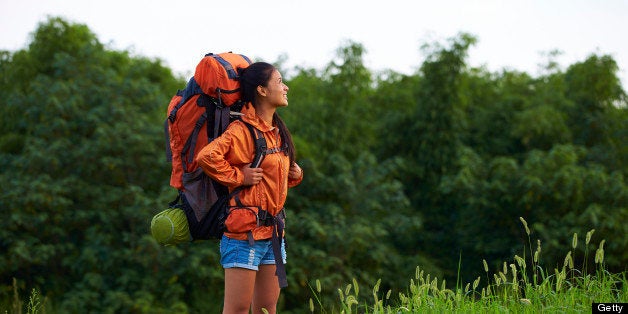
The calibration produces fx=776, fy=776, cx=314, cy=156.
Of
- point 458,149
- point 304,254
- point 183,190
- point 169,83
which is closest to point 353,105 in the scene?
point 458,149

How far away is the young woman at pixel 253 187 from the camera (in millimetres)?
3260

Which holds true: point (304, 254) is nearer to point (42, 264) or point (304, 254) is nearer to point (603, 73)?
point (42, 264)

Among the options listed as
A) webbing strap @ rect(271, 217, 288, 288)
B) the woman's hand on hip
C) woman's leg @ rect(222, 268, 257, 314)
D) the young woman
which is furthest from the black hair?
woman's leg @ rect(222, 268, 257, 314)

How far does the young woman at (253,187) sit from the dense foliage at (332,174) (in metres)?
7.46

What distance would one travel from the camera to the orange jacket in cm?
324

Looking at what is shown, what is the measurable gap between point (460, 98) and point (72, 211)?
9.65 metres

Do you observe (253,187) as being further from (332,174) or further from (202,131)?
(332,174)

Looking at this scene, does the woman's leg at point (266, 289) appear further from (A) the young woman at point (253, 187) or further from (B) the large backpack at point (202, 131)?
(B) the large backpack at point (202, 131)

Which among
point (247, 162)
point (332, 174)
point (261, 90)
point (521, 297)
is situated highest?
point (332, 174)

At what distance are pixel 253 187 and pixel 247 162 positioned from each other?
0.11 m

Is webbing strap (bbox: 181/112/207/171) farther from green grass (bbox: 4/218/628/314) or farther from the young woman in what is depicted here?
green grass (bbox: 4/218/628/314)

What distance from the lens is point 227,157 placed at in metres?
3.35

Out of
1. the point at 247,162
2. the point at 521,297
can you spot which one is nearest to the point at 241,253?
the point at 247,162

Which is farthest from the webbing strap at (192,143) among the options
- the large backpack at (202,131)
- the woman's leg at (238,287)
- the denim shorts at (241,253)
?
the woman's leg at (238,287)
